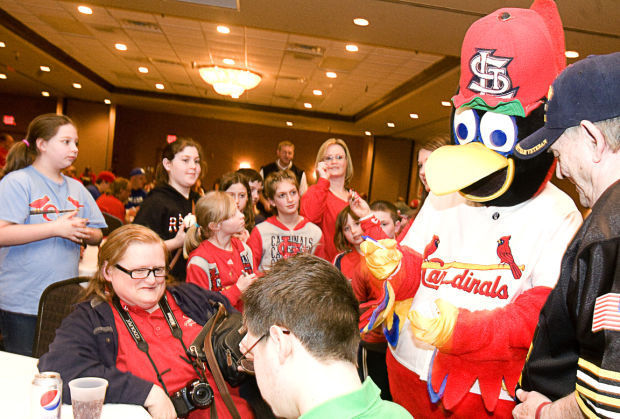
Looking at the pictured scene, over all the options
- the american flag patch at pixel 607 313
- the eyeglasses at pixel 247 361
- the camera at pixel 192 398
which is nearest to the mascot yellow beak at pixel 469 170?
the american flag patch at pixel 607 313

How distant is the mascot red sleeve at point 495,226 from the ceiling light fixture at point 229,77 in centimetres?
773

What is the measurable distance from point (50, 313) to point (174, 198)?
1.22 m

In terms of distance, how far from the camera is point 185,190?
335 cm

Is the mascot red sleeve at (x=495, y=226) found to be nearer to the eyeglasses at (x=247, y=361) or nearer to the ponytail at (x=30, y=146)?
the eyeglasses at (x=247, y=361)

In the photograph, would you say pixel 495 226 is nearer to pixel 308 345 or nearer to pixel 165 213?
pixel 308 345

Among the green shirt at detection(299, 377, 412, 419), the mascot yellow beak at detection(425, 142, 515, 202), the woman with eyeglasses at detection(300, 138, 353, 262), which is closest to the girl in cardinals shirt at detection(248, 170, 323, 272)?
the woman with eyeglasses at detection(300, 138, 353, 262)

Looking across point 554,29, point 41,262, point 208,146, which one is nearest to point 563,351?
point 554,29

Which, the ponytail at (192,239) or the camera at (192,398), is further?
the ponytail at (192,239)

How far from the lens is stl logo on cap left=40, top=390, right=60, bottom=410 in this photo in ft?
4.35

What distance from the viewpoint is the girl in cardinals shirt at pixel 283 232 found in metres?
3.64

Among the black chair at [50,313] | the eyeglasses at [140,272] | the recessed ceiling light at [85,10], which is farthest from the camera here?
the recessed ceiling light at [85,10]

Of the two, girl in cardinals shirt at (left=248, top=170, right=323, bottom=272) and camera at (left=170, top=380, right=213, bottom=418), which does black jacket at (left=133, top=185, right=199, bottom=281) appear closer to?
girl in cardinals shirt at (left=248, top=170, right=323, bottom=272)

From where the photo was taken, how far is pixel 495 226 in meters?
1.64

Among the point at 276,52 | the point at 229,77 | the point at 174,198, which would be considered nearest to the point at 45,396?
the point at 174,198
